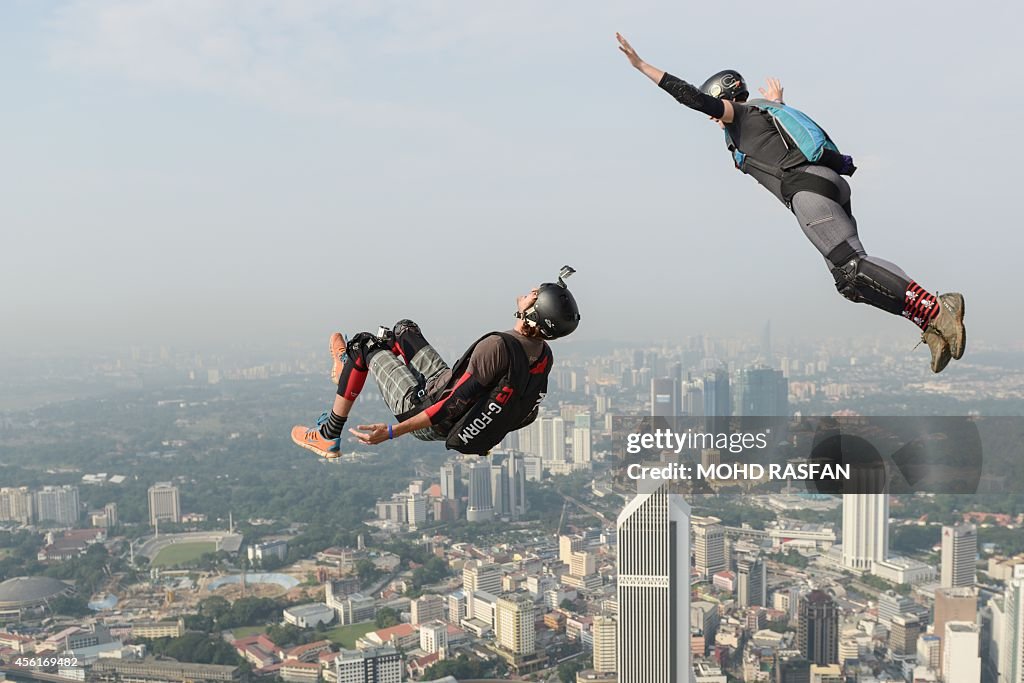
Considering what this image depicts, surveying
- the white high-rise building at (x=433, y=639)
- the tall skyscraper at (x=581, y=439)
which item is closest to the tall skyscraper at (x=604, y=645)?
the white high-rise building at (x=433, y=639)

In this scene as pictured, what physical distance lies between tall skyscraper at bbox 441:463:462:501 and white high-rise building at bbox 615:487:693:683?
47.8 ft

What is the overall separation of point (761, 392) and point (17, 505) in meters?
44.2

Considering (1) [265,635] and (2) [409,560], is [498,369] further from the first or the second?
(2) [409,560]

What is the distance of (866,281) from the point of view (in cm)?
375

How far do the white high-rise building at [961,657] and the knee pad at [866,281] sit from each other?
30.2 m

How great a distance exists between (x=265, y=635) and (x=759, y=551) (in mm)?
20409

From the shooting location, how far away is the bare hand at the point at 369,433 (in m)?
3.68

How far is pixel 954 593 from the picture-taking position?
32.6 m

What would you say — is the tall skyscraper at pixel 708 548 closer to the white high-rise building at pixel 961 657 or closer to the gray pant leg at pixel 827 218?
the white high-rise building at pixel 961 657

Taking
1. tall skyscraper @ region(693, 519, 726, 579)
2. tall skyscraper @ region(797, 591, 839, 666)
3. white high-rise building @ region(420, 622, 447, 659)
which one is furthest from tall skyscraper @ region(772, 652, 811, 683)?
white high-rise building @ region(420, 622, 447, 659)

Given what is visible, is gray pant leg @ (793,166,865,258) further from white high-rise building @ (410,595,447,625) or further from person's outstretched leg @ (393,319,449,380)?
white high-rise building @ (410,595,447,625)

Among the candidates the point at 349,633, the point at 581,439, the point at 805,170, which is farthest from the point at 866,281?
the point at 581,439

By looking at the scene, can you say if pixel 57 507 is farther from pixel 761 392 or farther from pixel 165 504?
pixel 761 392

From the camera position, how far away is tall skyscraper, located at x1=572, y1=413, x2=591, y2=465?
3985 cm
